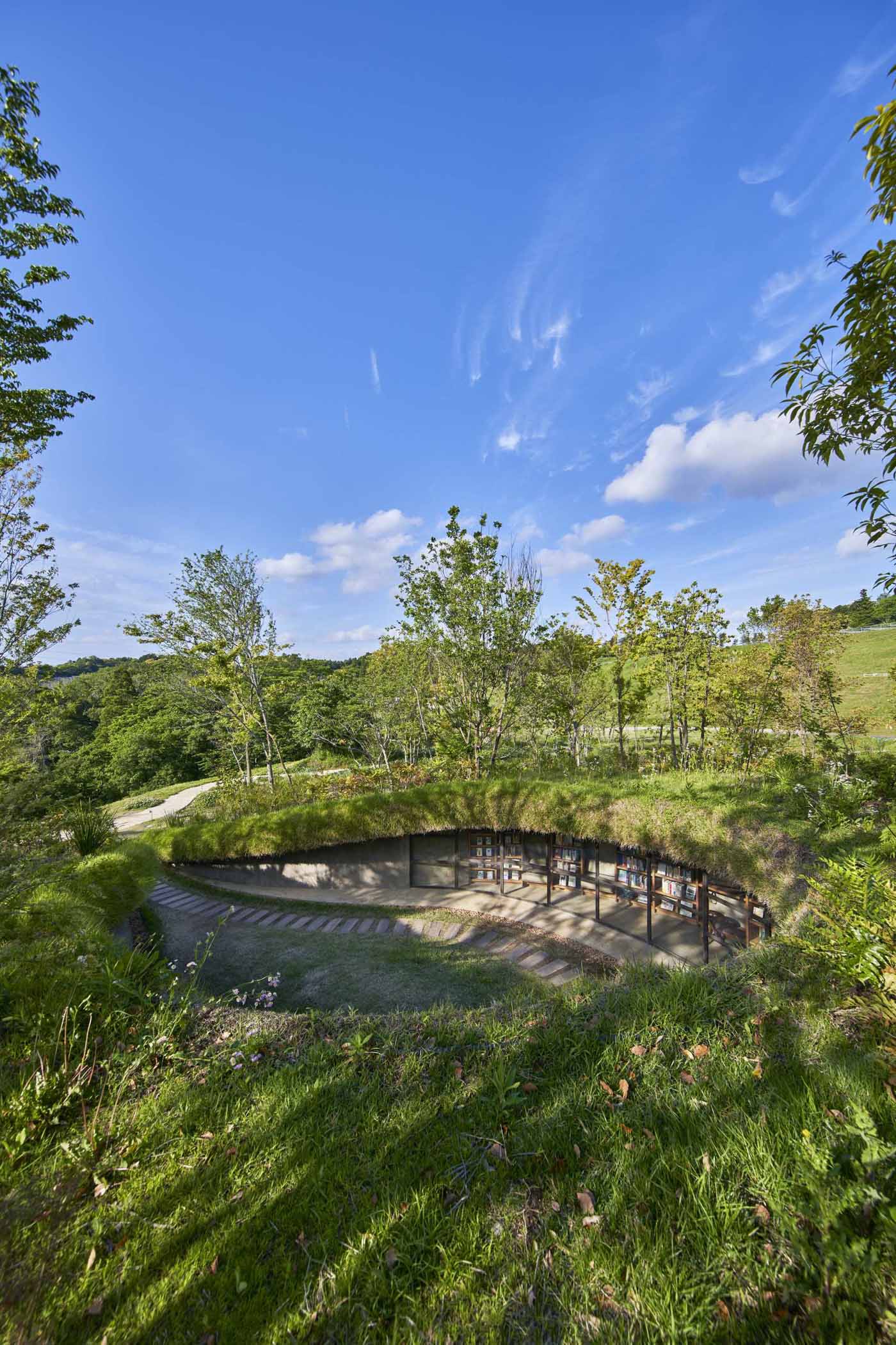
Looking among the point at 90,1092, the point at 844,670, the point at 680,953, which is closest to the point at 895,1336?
the point at 90,1092

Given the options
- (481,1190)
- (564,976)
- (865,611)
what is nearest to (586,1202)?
(481,1190)

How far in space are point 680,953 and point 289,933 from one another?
7.66 m

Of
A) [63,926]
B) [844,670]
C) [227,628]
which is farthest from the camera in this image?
[844,670]

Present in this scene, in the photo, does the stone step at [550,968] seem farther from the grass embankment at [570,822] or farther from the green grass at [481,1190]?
the green grass at [481,1190]

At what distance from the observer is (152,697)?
3127 cm

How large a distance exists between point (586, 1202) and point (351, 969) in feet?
21.9

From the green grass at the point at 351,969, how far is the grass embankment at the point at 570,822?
8.44 feet

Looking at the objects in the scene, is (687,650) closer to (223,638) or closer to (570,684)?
(570,684)

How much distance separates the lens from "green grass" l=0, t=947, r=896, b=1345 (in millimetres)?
1679

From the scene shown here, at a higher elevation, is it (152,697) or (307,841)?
(152,697)

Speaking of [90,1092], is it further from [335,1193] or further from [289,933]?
[289,933]

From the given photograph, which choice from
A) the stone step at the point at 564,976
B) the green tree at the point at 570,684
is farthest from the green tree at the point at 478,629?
the stone step at the point at 564,976

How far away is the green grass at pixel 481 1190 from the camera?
1.68 m

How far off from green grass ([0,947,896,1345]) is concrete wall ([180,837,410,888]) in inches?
346
